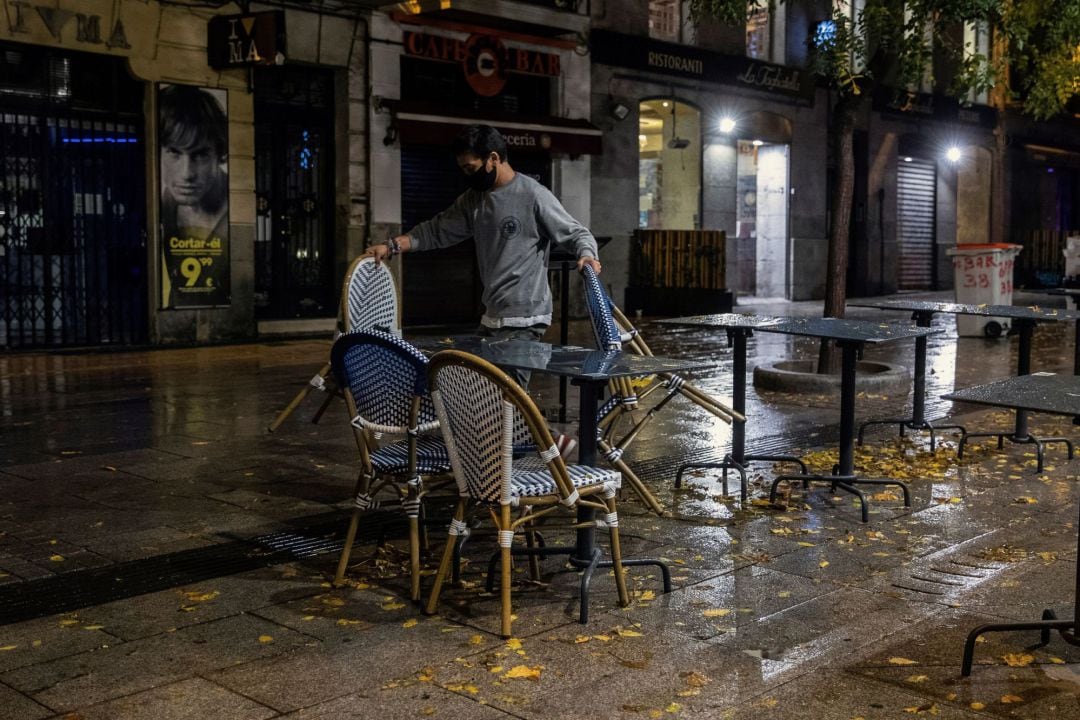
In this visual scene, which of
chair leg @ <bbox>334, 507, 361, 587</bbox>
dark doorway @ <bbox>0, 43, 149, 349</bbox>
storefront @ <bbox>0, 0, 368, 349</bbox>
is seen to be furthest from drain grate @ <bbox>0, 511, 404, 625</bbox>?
storefront @ <bbox>0, 0, 368, 349</bbox>

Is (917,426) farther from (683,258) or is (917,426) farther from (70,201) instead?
(683,258)

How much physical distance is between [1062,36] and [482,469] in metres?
10.7

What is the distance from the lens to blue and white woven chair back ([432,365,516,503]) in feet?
14.7

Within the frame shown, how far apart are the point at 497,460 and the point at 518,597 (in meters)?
0.77

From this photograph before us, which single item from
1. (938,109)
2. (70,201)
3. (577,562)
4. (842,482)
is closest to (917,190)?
(938,109)

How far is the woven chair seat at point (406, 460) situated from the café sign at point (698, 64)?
55.1 ft

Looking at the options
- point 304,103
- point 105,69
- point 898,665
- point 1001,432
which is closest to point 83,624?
point 898,665

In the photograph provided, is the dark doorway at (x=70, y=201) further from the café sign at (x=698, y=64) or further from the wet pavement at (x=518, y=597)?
the café sign at (x=698, y=64)

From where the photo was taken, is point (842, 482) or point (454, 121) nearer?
point (842, 482)

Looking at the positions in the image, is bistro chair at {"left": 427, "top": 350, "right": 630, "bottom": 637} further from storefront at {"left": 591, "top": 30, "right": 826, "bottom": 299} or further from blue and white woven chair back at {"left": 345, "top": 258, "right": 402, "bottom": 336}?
storefront at {"left": 591, "top": 30, "right": 826, "bottom": 299}

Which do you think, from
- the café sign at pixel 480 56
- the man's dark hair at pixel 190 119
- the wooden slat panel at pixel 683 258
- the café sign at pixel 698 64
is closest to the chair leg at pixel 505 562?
the man's dark hair at pixel 190 119

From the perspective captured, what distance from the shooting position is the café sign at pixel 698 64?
70.3 ft

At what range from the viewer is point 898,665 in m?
4.27

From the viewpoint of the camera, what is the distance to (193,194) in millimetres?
15695
